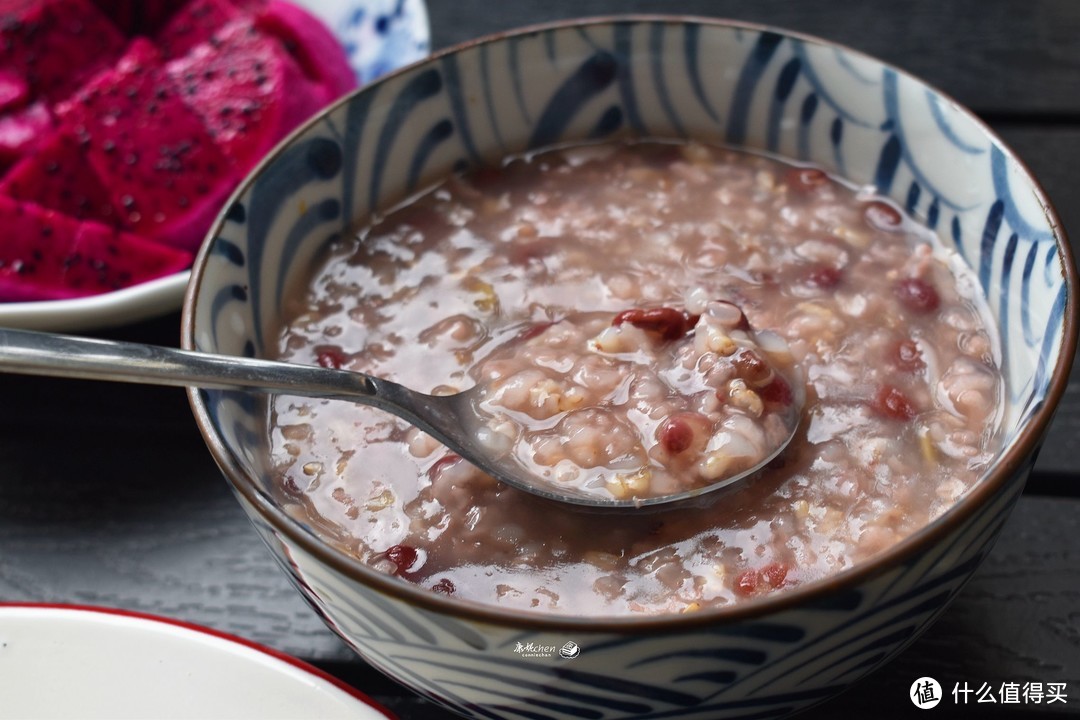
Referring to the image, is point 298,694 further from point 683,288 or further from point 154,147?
point 154,147

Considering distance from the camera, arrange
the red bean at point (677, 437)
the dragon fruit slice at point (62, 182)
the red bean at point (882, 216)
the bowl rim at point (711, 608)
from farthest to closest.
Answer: the dragon fruit slice at point (62, 182) < the red bean at point (882, 216) < the red bean at point (677, 437) < the bowl rim at point (711, 608)

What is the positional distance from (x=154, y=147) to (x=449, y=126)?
570 mm

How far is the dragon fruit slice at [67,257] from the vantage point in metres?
1.64

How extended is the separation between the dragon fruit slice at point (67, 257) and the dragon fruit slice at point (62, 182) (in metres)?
0.07

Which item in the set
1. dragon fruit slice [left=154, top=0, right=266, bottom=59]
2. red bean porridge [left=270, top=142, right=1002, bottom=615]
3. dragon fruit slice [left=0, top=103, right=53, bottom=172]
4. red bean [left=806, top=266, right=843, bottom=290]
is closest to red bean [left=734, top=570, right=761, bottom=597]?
red bean porridge [left=270, top=142, right=1002, bottom=615]

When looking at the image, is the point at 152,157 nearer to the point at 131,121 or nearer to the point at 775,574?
the point at 131,121

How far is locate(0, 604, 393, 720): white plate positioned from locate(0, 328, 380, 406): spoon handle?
0.30 m

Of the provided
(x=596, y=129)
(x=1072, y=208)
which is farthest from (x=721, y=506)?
(x=1072, y=208)

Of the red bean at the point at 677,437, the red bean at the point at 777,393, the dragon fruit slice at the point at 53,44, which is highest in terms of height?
the dragon fruit slice at the point at 53,44

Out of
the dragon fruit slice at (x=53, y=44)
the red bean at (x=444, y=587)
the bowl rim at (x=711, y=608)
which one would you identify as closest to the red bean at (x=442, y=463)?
the red bean at (x=444, y=587)

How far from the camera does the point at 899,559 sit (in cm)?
86

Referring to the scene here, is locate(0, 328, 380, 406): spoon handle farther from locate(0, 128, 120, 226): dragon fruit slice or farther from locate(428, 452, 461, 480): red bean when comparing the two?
locate(0, 128, 120, 226): dragon fruit slice

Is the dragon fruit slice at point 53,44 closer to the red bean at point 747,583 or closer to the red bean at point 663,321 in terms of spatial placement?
the red bean at point 663,321

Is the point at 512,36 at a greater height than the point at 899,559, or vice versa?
the point at 512,36
